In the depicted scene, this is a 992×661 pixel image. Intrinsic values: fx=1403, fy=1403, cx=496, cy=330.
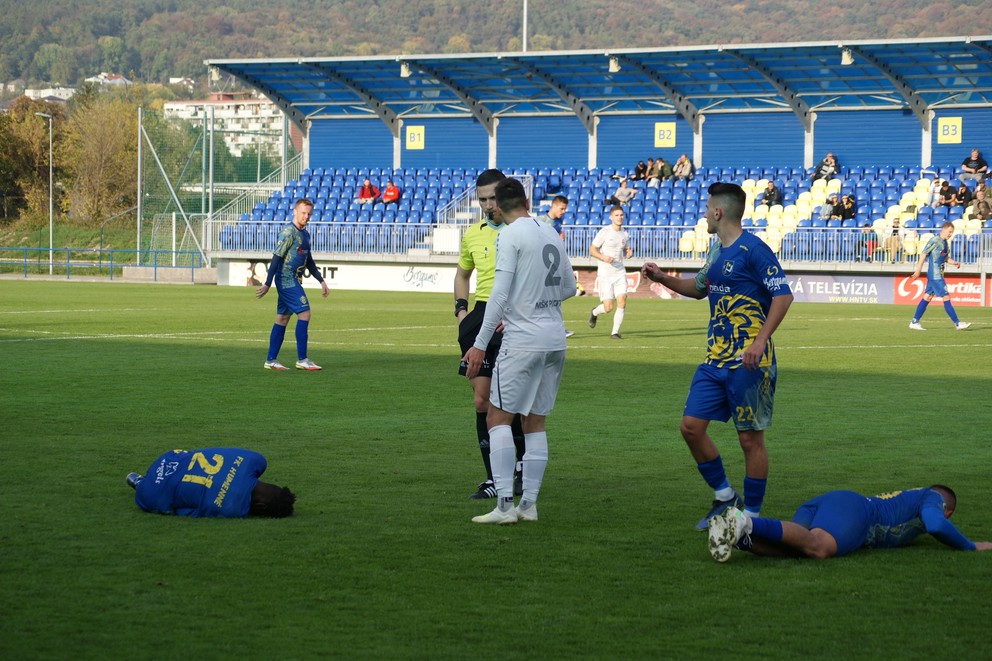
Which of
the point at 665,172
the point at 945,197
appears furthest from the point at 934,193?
the point at 665,172

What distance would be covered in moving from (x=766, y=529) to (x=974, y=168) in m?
36.8

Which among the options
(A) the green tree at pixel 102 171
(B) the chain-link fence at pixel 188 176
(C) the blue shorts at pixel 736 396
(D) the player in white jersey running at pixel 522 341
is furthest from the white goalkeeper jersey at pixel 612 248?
(A) the green tree at pixel 102 171

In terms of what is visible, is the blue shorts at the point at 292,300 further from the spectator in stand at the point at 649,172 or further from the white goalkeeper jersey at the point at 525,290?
the spectator in stand at the point at 649,172

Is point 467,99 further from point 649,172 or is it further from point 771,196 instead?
point 771,196

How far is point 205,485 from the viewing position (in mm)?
7465

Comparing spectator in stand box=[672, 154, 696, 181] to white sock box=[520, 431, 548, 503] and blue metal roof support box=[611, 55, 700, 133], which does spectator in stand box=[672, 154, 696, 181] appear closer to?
blue metal roof support box=[611, 55, 700, 133]

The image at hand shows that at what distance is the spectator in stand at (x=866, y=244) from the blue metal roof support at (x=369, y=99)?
1974cm

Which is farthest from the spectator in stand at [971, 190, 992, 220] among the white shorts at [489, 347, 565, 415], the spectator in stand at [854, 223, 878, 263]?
the white shorts at [489, 347, 565, 415]

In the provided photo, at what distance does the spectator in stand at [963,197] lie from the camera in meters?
38.8

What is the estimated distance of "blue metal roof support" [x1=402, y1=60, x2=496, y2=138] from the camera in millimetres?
47312

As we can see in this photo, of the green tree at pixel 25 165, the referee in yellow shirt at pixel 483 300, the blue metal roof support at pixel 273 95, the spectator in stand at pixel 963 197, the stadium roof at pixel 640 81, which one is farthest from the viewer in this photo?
the green tree at pixel 25 165

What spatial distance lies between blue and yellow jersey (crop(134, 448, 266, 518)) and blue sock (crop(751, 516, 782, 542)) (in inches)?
107

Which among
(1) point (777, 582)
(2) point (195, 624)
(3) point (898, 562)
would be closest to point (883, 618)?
(1) point (777, 582)

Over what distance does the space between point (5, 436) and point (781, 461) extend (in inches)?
226
